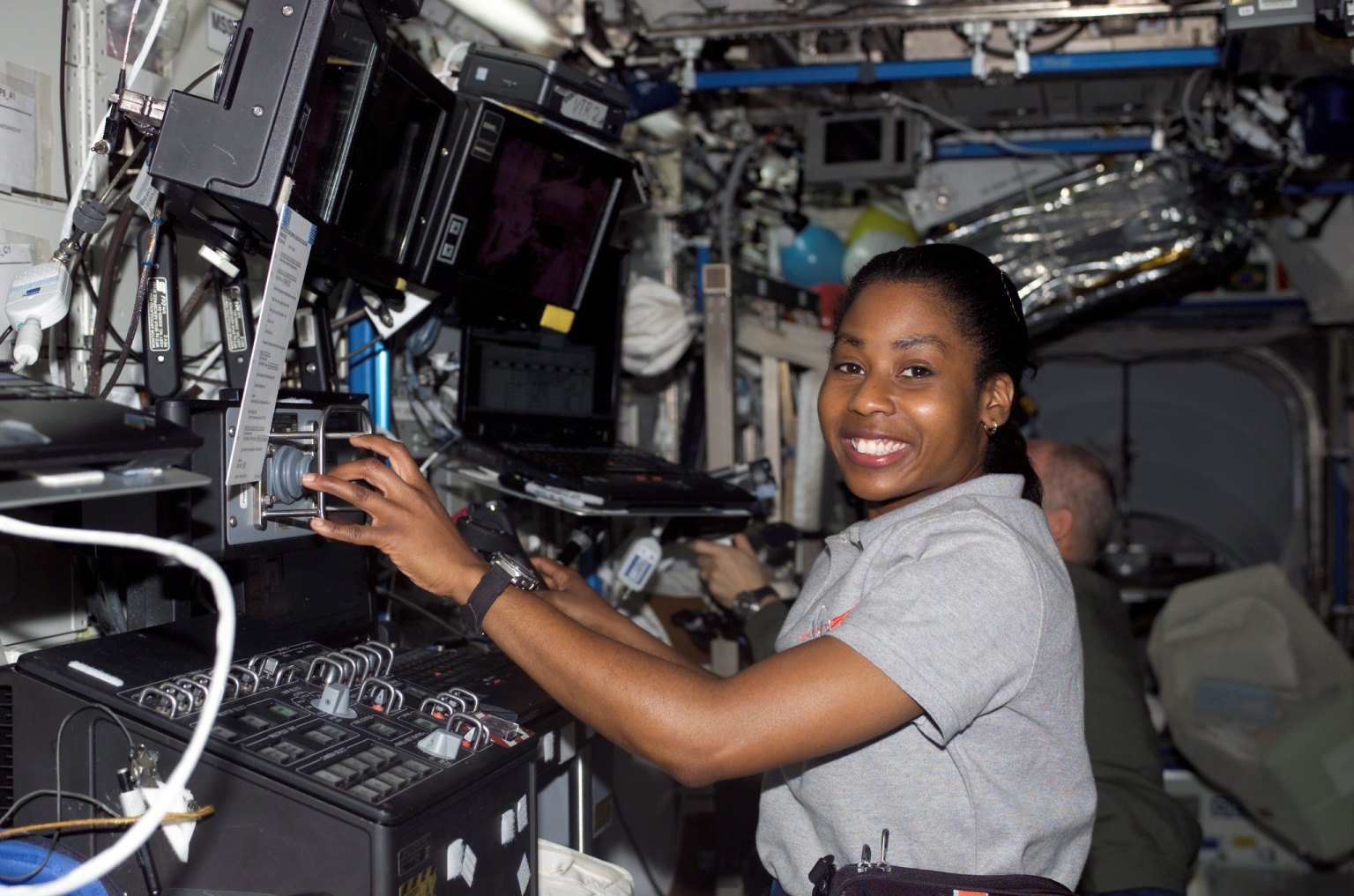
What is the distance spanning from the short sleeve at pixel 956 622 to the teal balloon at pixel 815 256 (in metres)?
2.89

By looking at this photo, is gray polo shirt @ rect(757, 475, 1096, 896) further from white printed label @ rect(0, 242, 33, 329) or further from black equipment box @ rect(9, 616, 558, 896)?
white printed label @ rect(0, 242, 33, 329)

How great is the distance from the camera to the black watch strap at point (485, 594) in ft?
4.32

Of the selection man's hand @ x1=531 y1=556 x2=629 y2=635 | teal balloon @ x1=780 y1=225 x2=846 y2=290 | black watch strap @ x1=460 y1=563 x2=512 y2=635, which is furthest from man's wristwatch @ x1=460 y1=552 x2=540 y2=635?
teal balloon @ x1=780 y1=225 x2=846 y2=290

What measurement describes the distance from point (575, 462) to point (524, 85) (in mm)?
725

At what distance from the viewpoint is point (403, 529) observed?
1.32 meters

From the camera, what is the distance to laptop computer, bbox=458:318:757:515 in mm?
2084

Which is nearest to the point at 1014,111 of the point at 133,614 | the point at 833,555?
the point at 833,555

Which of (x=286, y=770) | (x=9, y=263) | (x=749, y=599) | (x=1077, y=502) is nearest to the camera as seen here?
(x=286, y=770)

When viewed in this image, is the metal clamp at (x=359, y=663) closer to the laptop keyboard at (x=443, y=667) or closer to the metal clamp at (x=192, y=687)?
the laptop keyboard at (x=443, y=667)

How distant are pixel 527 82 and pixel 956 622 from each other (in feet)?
4.29

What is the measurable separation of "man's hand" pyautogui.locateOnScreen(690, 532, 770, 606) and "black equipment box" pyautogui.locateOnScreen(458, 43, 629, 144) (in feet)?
Result: 3.46

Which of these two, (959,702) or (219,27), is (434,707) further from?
(219,27)

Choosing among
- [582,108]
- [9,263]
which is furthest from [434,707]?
[582,108]

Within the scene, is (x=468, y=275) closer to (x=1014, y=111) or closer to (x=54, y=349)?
(x=54, y=349)
